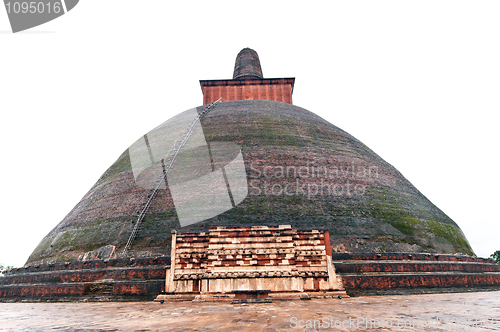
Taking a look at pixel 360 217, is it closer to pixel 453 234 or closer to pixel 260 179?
pixel 260 179

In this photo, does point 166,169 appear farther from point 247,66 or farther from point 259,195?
point 247,66

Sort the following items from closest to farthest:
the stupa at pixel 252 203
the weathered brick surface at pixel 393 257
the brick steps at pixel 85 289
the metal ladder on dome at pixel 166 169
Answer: the brick steps at pixel 85 289 → the weathered brick surface at pixel 393 257 → the stupa at pixel 252 203 → the metal ladder on dome at pixel 166 169

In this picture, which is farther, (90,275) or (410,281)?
(90,275)

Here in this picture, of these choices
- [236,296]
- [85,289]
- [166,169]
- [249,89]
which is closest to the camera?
[236,296]

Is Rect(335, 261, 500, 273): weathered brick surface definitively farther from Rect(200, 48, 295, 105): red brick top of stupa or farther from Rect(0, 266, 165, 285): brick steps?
Rect(200, 48, 295, 105): red brick top of stupa

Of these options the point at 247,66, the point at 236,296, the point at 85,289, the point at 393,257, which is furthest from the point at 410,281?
the point at 247,66

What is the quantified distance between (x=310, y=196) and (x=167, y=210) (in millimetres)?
4786

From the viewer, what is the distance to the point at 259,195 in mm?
9688

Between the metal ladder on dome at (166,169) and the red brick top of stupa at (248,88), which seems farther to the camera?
the red brick top of stupa at (248,88)

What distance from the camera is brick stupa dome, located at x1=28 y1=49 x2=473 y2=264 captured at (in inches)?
351

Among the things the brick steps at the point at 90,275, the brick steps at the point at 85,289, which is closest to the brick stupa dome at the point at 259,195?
the brick steps at the point at 90,275

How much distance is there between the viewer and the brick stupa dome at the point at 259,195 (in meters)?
8.92

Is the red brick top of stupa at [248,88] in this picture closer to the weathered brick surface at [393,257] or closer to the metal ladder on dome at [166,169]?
the metal ladder on dome at [166,169]

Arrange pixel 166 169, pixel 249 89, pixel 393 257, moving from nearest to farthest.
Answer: pixel 393 257, pixel 166 169, pixel 249 89
